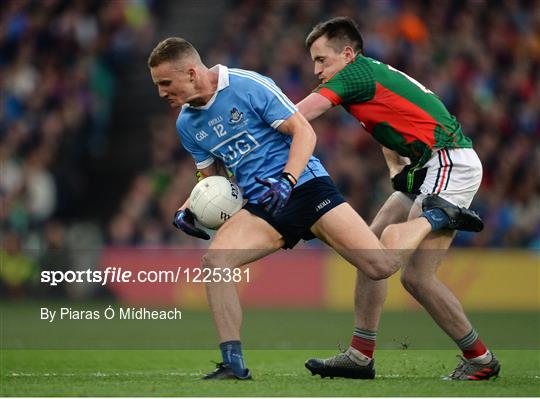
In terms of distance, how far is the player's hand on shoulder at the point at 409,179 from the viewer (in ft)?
26.2

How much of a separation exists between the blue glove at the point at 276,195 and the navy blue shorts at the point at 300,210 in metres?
0.35

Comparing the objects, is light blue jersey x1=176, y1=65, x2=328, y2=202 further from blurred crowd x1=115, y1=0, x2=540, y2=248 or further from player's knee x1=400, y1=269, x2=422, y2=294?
blurred crowd x1=115, y1=0, x2=540, y2=248

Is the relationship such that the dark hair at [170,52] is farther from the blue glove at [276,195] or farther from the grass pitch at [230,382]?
the grass pitch at [230,382]

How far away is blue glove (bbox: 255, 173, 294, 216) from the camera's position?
23.2 ft

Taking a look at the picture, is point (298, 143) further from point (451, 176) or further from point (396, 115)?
point (451, 176)

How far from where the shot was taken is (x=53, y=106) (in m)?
18.4

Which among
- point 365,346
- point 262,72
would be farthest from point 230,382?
point 262,72

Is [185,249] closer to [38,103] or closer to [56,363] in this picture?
[38,103]

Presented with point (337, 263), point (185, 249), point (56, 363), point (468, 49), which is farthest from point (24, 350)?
point (468, 49)

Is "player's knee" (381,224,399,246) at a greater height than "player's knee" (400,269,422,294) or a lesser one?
greater

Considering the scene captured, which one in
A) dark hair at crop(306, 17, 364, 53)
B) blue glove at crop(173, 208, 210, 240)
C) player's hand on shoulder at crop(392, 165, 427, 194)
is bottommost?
blue glove at crop(173, 208, 210, 240)

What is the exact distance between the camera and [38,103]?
18.2 m

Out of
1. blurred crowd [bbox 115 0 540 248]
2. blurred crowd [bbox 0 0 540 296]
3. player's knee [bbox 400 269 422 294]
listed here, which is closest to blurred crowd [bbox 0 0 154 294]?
blurred crowd [bbox 0 0 540 296]

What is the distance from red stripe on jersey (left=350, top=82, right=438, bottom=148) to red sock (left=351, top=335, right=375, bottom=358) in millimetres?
1329
